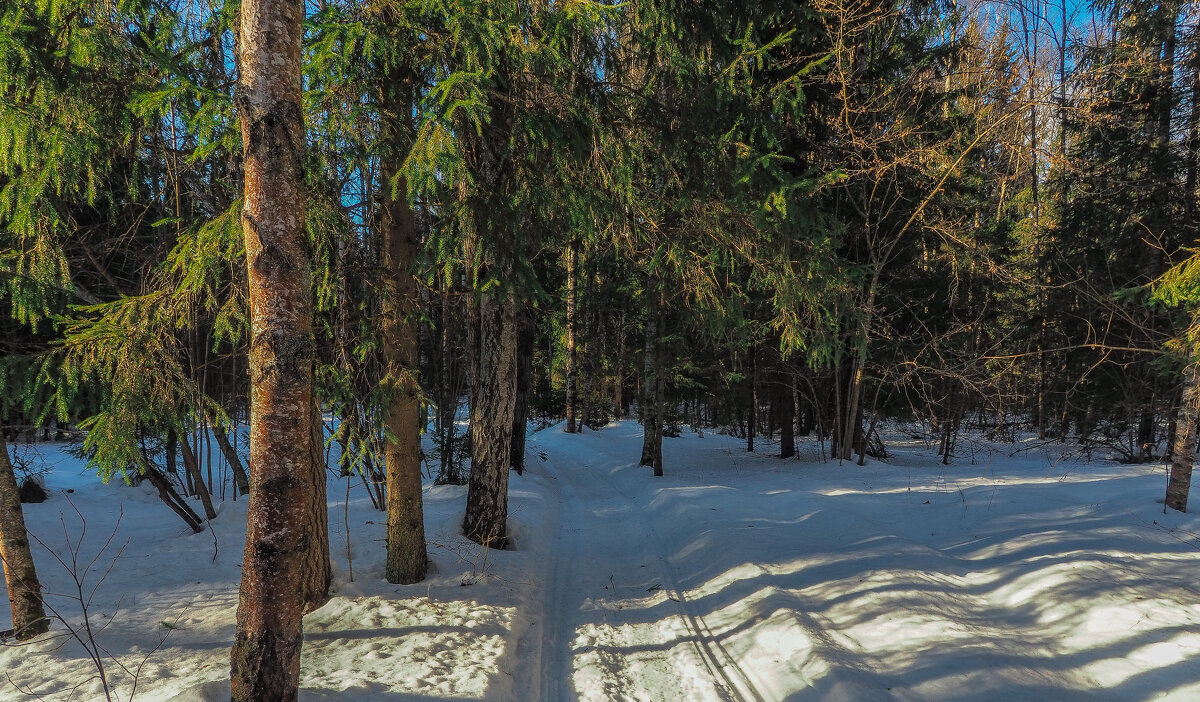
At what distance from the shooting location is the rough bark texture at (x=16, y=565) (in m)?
4.89

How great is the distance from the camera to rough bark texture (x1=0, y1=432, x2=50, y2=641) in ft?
16.0

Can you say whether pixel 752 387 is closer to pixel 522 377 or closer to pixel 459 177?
pixel 522 377

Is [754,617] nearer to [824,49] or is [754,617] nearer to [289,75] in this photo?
[289,75]

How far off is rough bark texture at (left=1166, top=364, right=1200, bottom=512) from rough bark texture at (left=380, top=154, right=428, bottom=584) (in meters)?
11.1

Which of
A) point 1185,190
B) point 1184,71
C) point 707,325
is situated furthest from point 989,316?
point 707,325

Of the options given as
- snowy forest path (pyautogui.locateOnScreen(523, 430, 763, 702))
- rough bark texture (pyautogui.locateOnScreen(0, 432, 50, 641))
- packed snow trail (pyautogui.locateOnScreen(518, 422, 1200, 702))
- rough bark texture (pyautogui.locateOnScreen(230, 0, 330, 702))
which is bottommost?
snowy forest path (pyautogui.locateOnScreen(523, 430, 763, 702))

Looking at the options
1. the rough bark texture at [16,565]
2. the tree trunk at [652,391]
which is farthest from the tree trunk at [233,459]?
the tree trunk at [652,391]

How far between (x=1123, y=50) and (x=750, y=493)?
11175 millimetres

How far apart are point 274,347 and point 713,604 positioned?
516 cm

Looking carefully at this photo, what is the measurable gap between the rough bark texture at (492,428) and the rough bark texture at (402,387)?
128 centimetres

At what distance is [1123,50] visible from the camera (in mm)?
10539

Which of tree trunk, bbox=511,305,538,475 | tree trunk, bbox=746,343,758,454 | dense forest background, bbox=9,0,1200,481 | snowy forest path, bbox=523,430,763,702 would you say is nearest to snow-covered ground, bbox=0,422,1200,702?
snowy forest path, bbox=523,430,763,702

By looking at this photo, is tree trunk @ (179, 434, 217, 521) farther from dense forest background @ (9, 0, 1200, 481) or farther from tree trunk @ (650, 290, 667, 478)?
tree trunk @ (650, 290, 667, 478)

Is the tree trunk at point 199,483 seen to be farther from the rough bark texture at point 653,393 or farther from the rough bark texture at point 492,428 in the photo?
the rough bark texture at point 653,393
